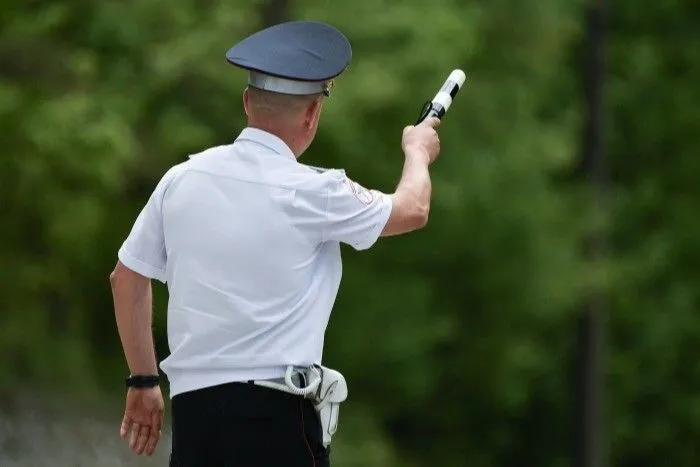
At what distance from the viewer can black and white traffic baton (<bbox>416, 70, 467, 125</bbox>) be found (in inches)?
143

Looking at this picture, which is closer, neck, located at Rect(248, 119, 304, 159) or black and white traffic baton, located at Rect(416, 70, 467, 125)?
neck, located at Rect(248, 119, 304, 159)

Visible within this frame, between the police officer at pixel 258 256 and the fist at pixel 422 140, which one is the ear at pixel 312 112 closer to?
the police officer at pixel 258 256

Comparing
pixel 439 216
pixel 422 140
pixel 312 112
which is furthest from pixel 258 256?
pixel 439 216

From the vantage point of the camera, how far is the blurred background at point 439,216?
13.6m

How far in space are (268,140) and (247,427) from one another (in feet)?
1.84

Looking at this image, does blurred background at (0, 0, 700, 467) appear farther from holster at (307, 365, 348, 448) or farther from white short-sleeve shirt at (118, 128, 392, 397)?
white short-sleeve shirt at (118, 128, 392, 397)

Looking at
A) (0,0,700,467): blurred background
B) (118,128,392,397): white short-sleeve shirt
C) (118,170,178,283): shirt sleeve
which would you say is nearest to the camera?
(118,128,392,397): white short-sleeve shirt

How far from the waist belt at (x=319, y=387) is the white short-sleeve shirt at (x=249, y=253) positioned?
19mm

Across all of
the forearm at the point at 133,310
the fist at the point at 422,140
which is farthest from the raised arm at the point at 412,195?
the forearm at the point at 133,310

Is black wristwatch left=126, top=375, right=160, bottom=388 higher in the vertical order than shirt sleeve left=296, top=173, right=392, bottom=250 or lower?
lower

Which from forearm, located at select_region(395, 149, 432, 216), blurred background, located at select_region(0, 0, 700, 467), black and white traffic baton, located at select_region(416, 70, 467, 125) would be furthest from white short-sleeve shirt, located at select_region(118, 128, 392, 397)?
blurred background, located at select_region(0, 0, 700, 467)

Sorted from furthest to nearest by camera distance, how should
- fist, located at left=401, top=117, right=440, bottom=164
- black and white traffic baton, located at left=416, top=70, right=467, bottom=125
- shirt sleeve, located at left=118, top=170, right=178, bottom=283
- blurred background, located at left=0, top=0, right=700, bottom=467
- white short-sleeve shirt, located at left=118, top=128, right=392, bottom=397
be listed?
blurred background, located at left=0, top=0, right=700, bottom=467
black and white traffic baton, located at left=416, top=70, right=467, bottom=125
fist, located at left=401, top=117, right=440, bottom=164
shirt sleeve, located at left=118, top=170, right=178, bottom=283
white short-sleeve shirt, located at left=118, top=128, right=392, bottom=397

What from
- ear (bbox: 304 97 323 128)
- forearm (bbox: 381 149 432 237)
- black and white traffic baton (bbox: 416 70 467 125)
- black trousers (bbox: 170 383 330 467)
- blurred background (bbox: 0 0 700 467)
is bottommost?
blurred background (bbox: 0 0 700 467)

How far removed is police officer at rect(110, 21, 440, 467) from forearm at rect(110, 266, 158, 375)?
10cm
